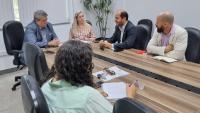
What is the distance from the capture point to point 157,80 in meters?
1.98

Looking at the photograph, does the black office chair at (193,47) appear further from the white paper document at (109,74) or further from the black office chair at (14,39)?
the black office chair at (14,39)

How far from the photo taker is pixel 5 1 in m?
4.09

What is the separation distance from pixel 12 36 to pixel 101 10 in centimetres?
244

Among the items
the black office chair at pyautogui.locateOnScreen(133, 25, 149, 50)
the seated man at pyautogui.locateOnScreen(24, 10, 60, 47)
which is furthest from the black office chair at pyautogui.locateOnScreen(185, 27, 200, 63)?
the seated man at pyautogui.locateOnScreen(24, 10, 60, 47)

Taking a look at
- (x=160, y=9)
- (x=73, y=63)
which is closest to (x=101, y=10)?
(x=160, y=9)

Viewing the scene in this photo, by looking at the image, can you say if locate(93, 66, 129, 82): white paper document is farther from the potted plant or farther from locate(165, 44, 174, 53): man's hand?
the potted plant

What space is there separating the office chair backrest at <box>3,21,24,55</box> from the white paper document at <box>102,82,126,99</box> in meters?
2.04

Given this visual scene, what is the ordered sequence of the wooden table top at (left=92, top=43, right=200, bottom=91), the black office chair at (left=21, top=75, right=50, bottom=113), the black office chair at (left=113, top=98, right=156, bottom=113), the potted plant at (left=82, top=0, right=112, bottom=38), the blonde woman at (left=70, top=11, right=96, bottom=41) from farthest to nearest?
1. the potted plant at (left=82, top=0, right=112, bottom=38)
2. the blonde woman at (left=70, top=11, right=96, bottom=41)
3. the wooden table top at (left=92, top=43, right=200, bottom=91)
4. the black office chair at (left=21, top=75, right=50, bottom=113)
5. the black office chair at (left=113, top=98, right=156, bottom=113)

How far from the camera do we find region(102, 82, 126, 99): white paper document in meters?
1.67

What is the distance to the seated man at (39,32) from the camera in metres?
3.27

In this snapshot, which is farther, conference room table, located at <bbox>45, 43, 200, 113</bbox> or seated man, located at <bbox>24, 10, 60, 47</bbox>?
seated man, located at <bbox>24, 10, 60, 47</bbox>

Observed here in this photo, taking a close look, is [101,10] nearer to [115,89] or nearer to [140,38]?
[140,38]

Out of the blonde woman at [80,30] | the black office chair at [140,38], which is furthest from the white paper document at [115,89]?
the blonde woman at [80,30]

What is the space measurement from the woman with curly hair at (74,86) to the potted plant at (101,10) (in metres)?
4.10
